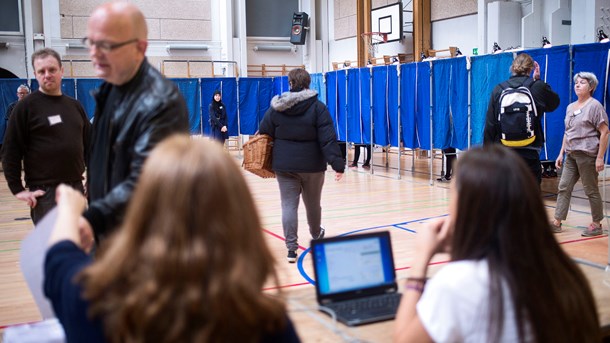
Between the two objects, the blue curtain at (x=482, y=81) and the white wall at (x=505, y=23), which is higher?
the white wall at (x=505, y=23)

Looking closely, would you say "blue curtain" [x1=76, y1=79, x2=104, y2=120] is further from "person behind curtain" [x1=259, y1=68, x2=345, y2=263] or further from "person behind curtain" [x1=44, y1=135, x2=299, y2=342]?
"person behind curtain" [x1=44, y1=135, x2=299, y2=342]

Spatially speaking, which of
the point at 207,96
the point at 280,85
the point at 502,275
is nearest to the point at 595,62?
the point at 502,275

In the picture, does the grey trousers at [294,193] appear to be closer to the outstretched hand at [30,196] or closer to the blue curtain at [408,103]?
the outstretched hand at [30,196]

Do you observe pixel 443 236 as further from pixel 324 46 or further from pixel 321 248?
pixel 324 46

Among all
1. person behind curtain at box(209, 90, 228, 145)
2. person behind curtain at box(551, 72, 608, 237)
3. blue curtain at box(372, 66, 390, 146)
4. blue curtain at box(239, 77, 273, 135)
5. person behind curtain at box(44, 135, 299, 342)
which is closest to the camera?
person behind curtain at box(44, 135, 299, 342)

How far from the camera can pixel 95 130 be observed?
237cm

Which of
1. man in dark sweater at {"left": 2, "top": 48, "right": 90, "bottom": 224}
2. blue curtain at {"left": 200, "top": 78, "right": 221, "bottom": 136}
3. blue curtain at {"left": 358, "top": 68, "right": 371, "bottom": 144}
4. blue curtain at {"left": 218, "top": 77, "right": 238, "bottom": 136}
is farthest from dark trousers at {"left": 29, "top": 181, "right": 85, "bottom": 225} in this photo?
blue curtain at {"left": 218, "top": 77, "right": 238, "bottom": 136}

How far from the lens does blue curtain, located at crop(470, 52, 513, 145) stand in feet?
28.2

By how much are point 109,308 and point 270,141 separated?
4.40m

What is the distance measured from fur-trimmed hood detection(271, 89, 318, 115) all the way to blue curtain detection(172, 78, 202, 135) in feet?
33.4

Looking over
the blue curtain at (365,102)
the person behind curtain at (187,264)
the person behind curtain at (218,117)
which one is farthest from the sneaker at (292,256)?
the person behind curtain at (218,117)

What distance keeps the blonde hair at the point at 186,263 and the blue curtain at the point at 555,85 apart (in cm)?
Result: 738

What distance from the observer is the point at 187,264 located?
1.04 metres

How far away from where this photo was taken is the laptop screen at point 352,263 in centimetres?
221
